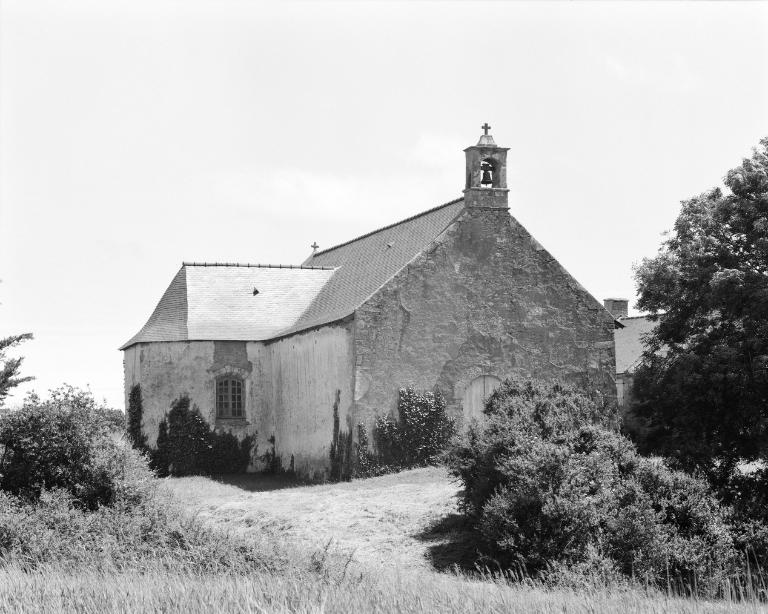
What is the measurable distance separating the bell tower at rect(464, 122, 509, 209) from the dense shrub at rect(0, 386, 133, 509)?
13.9m

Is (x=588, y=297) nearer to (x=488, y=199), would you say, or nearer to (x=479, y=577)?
(x=488, y=199)

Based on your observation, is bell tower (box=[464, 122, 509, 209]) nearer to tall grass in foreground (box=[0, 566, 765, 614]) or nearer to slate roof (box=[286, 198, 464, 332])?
slate roof (box=[286, 198, 464, 332])

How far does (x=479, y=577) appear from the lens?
1969 centimetres

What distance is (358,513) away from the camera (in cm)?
2461

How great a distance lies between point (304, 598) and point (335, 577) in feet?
10.3

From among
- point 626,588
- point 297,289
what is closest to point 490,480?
point 626,588

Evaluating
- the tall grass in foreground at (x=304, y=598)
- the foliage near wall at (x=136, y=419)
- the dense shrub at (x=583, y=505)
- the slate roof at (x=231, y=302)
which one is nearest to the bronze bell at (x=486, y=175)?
the slate roof at (x=231, y=302)

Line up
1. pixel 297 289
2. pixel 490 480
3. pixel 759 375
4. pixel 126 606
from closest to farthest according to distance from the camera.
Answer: pixel 126 606
pixel 490 480
pixel 759 375
pixel 297 289

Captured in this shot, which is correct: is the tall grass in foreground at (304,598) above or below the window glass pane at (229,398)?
below

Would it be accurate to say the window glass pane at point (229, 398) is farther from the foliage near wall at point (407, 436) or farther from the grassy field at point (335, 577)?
the grassy field at point (335, 577)

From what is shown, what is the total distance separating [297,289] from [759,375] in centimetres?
1809

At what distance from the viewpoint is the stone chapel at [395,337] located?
32.1 m

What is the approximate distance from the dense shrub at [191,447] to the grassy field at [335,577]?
6896 mm

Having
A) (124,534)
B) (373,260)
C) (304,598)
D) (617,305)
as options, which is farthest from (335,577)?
(617,305)
